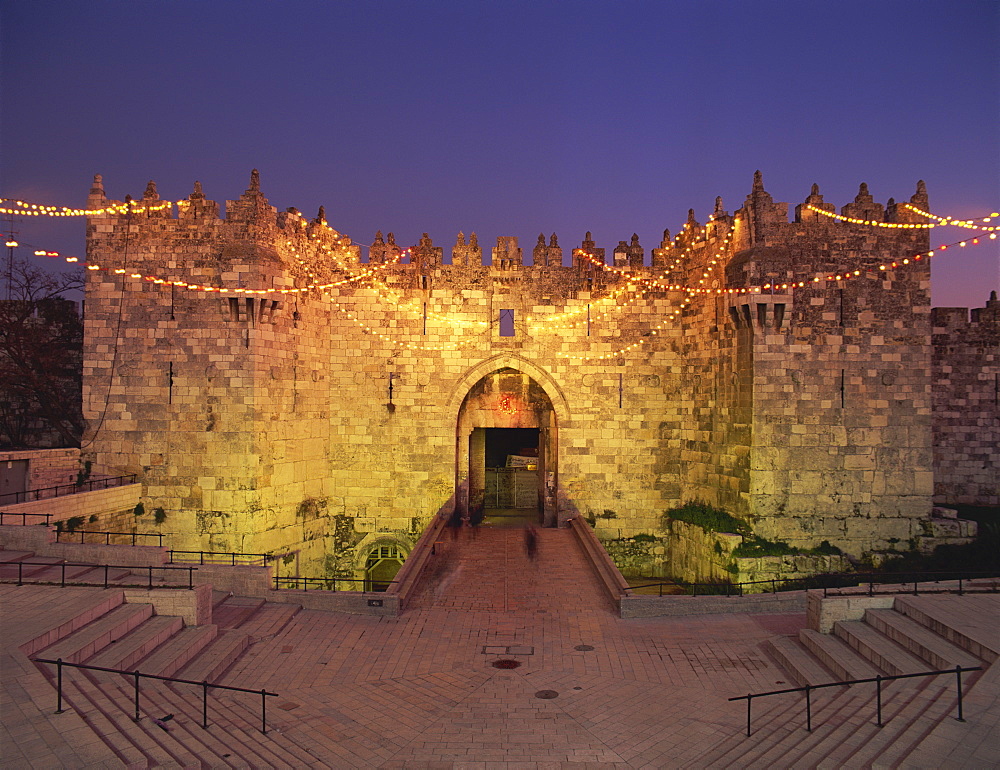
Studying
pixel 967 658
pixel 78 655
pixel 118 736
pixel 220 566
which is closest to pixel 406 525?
pixel 220 566

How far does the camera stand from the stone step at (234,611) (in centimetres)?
1189

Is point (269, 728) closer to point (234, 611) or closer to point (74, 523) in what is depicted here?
point (234, 611)

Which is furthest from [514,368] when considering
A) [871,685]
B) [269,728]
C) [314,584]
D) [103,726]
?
[103,726]

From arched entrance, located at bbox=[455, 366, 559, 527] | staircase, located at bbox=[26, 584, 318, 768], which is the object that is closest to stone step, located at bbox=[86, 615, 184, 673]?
staircase, located at bbox=[26, 584, 318, 768]

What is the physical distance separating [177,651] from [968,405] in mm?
21149

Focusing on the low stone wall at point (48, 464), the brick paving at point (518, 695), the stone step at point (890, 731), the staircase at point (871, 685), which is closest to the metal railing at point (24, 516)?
the low stone wall at point (48, 464)

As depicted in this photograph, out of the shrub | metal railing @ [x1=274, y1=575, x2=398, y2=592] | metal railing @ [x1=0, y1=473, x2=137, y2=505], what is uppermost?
metal railing @ [x1=0, y1=473, x2=137, y2=505]

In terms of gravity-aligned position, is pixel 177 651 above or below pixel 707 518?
below

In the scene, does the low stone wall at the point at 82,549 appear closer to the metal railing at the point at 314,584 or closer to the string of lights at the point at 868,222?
the metal railing at the point at 314,584

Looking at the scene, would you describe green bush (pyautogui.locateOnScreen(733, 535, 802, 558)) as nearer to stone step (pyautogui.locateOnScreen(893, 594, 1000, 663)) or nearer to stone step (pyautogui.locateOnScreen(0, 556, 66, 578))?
stone step (pyautogui.locateOnScreen(893, 594, 1000, 663))

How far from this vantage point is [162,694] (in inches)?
333

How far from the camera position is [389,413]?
1972 cm

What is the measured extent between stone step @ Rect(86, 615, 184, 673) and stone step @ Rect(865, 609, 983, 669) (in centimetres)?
1040

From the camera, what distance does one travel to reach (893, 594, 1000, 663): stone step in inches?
342
